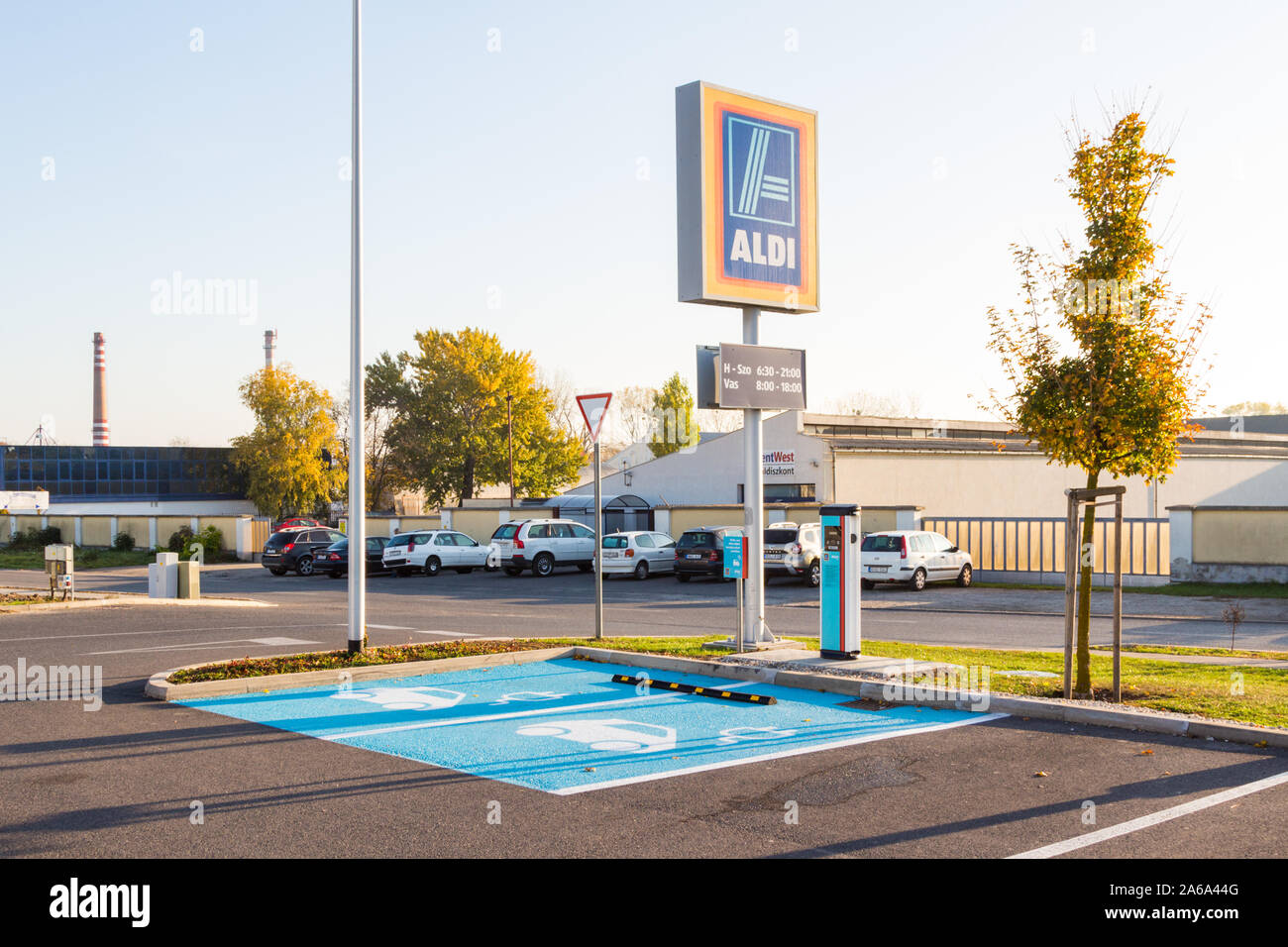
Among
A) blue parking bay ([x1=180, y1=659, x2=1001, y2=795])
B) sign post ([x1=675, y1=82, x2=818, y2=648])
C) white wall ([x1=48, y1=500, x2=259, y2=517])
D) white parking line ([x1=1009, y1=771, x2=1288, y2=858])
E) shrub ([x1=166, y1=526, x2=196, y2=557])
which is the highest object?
sign post ([x1=675, y1=82, x2=818, y2=648])

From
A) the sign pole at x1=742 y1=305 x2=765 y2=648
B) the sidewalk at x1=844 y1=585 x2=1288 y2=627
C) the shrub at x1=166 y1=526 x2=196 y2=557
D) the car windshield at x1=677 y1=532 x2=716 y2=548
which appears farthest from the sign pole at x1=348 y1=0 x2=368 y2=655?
Result: the shrub at x1=166 y1=526 x2=196 y2=557

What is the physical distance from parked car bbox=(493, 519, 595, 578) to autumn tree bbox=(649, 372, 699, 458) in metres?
48.6

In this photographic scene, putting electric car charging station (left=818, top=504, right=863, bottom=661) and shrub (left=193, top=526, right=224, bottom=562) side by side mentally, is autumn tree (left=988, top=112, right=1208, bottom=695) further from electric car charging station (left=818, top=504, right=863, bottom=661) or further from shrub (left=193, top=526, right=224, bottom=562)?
shrub (left=193, top=526, right=224, bottom=562)

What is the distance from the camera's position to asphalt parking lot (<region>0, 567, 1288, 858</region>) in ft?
20.0

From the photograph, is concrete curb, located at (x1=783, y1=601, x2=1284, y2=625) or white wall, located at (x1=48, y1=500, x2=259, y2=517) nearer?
concrete curb, located at (x1=783, y1=601, x2=1284, y2=625)

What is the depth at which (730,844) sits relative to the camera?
609 cm

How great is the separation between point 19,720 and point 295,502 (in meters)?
56.3

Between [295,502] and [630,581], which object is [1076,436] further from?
[295,502]

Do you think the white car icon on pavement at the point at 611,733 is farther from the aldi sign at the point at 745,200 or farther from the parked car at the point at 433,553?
the parked car at the point at 433,553

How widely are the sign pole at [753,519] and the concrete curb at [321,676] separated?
2.48m

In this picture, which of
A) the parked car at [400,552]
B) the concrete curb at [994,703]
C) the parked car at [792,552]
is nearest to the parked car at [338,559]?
the parked car at [400,552]

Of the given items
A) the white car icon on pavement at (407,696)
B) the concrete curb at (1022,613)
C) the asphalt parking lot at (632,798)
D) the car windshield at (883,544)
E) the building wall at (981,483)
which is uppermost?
the building wall at (981,483)

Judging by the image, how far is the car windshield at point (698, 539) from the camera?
30.6 meters

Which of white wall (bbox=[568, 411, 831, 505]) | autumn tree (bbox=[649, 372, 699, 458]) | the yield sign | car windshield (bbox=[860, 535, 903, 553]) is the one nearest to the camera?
the yield sign
